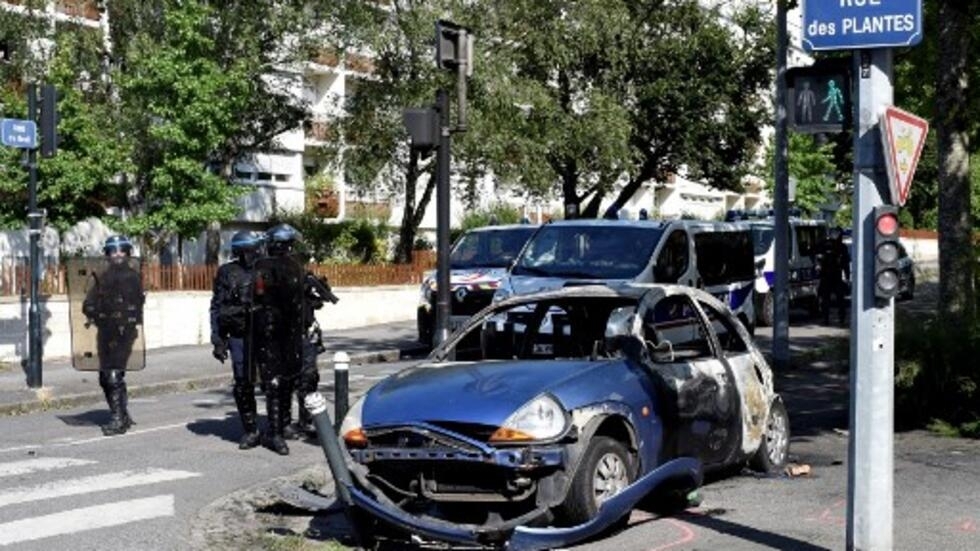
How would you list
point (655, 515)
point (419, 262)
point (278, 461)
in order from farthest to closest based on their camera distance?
point (419, 262) → point (278, 461) → point (655, 515)

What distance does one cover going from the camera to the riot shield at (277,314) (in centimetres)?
1173

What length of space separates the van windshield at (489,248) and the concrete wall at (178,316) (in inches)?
156

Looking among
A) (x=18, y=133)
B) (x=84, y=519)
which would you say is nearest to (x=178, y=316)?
(x=18, y=133)

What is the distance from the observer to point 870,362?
24.2 ft

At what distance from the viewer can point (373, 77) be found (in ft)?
101

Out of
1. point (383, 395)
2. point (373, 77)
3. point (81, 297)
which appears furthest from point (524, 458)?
point (373, 77)

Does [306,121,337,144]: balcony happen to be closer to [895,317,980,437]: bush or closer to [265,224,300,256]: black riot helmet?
[265,224,300,256]: black riot helmet

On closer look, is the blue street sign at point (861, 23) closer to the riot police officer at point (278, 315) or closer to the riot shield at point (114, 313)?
the riot police officer at point (278, 315)

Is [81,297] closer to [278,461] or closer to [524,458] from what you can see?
[278,461]

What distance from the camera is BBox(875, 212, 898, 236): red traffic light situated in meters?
7.30

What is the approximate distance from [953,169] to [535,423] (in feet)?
25.8

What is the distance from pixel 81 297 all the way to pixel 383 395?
7.42 m

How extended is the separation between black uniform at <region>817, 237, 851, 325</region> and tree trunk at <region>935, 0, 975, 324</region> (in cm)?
1245

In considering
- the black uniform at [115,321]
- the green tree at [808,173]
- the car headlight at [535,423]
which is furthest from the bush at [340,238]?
the car headlight at [535,423]
